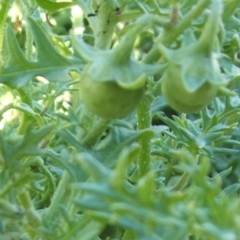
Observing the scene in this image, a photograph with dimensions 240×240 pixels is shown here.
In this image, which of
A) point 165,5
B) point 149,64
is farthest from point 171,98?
point 165,5

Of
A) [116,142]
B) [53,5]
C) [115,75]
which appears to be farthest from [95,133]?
[53,5]

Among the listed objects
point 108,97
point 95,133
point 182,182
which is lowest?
point 182,182

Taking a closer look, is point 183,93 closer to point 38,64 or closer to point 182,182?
point 38,64

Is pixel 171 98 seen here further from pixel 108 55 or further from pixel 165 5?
pixel 165 5

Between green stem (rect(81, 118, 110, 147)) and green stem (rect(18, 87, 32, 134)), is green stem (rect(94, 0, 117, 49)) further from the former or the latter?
green stem (rect(18, 87, 32, 134))

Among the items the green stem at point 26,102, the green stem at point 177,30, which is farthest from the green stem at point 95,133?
the green stem at point 26,102

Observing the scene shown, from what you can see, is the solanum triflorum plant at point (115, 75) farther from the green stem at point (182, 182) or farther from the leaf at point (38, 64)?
the green stem at point (182, 182)

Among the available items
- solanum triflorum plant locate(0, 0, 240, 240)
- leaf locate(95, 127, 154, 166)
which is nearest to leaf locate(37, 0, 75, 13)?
solanum triflorum plant locate(0, 0, 240, 240)
